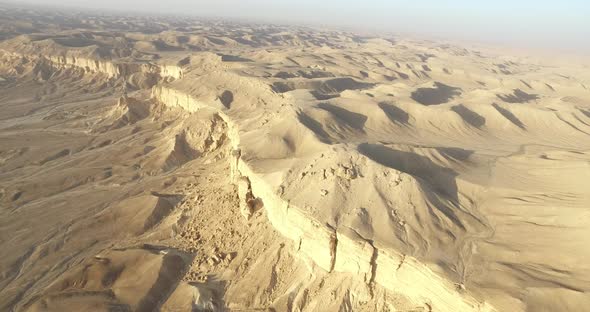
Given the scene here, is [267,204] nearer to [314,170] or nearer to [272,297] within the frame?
[314,170]

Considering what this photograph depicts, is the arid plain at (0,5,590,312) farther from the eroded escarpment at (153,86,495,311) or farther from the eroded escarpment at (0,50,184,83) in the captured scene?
the eroded escarpment at (0,50,184,83)

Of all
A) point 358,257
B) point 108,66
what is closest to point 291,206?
point 358,257

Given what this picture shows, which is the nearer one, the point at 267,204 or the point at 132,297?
the point at 132,297

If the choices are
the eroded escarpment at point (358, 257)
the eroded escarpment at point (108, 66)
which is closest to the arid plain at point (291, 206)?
the eroded escarpment at point (358, 257)

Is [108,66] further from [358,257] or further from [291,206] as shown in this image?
[358,257]

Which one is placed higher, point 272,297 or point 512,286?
point 512,286

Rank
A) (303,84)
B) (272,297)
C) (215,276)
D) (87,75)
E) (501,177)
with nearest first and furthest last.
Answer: (272,297) → (215,276) → (501,177) → (303,84) → (87,75)

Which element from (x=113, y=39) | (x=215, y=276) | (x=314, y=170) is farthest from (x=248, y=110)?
(x=113, y=39)
